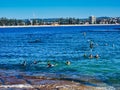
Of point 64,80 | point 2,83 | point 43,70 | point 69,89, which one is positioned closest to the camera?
point 69,89

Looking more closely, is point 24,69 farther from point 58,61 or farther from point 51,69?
point 58,61

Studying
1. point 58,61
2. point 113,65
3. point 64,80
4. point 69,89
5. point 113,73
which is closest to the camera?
point 69,89

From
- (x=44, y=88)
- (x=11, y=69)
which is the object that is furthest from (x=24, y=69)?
(x=44, y=88)

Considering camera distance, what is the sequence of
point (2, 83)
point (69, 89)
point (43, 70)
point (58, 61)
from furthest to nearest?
point (58, 61), point (43, 70), point (2, 83), point (69, 89)

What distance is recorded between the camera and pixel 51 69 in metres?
50.9

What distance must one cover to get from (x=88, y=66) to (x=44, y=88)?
59.8 ft

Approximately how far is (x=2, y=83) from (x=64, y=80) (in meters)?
6.60

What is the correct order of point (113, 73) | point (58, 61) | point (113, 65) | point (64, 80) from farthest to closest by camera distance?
point (58, 61) < point (113, 65) < point (113, 73) < point (64, 80)

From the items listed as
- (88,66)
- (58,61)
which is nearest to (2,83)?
(88,66)

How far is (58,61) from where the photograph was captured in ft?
200

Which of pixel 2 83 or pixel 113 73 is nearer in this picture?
pixel 2 83

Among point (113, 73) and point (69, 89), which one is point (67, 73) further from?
point (69, 89)

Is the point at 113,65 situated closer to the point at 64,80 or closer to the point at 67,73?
the point at 67,73

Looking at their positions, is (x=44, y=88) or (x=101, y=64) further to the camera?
(x=101, y=64)
